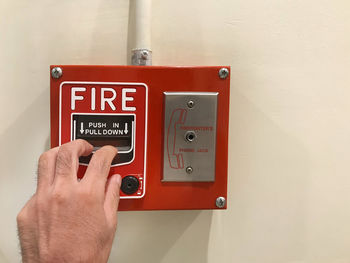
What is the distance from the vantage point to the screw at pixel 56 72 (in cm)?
47

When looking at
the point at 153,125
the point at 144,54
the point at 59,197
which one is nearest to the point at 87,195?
the point at 59,197

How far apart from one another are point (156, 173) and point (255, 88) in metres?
0.24

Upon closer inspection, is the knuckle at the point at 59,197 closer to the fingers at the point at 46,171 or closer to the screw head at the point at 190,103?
the fingers at the point at 46,171

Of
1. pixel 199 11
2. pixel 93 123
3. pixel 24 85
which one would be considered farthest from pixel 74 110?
pixel 199 11

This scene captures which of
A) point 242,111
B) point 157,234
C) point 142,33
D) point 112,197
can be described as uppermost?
point 142,33

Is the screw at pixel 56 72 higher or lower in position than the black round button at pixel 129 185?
higher

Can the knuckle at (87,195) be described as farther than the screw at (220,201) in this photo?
No

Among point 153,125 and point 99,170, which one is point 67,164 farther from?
point 153,125

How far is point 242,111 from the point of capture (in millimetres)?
563

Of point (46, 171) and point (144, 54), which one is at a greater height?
point (144, 54)

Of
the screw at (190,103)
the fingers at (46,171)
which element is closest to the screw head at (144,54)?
the screw at (190,103)

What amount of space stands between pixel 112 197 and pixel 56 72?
0.21 metres

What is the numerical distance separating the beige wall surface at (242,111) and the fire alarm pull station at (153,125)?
0.08 m

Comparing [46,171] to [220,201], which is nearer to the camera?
[46,171]
